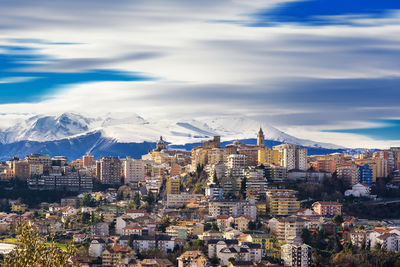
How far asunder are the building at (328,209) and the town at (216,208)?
6cm

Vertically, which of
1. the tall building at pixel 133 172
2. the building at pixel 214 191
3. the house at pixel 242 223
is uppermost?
the tall building at pixel 133 172

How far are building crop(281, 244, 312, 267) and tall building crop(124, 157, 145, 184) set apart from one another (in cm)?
2740

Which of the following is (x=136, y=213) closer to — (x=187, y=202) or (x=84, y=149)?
(x=187, y=202)

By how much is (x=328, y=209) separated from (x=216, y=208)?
648cm

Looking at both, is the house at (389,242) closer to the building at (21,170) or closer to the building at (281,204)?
the building at (281,204)

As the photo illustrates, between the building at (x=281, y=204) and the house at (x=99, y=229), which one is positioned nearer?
the house at (x=99, y=229)

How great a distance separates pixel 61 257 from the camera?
16641 millimetres

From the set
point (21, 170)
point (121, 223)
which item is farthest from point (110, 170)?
point (121, 223)

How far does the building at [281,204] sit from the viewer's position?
54250 mm

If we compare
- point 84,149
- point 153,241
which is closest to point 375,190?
point 153,241

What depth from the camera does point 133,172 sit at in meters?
71.6

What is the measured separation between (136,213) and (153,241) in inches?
310

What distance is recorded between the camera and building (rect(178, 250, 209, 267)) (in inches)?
1693

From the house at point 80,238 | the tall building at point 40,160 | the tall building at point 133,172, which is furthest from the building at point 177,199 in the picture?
the tall building at point 40,160
